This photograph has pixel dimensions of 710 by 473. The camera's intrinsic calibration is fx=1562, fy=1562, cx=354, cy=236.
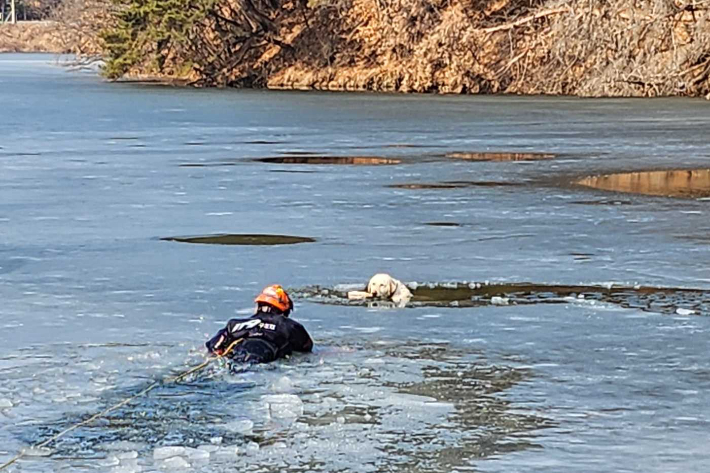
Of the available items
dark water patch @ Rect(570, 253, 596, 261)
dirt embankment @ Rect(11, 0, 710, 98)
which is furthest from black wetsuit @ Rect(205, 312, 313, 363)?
dirt embankment @ Rect(11, 0, 710, 98)

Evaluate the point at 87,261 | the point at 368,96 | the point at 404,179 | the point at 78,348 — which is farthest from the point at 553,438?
the point at 368,96

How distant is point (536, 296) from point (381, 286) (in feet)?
2.91

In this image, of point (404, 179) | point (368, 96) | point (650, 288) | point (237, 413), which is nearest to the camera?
point (237, 413)

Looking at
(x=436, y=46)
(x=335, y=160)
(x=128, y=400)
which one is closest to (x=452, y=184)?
(x=335, y=160)

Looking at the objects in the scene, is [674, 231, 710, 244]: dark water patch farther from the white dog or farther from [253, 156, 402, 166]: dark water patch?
[253, 156, 402, 166]: dark water patch

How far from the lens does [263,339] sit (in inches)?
281

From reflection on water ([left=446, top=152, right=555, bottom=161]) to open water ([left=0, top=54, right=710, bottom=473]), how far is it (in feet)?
0.71

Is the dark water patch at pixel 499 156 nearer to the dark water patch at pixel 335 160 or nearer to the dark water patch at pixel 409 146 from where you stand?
the dark water patch at pixel 335 160

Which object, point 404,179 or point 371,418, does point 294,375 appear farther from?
point 404,179

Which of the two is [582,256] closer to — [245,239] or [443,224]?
[443,224]

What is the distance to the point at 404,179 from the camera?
16.2 metres

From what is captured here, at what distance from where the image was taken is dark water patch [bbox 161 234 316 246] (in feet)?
36.7

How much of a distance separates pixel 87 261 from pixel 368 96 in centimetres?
2842

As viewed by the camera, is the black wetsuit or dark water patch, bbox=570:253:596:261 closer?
the black wetsuit
